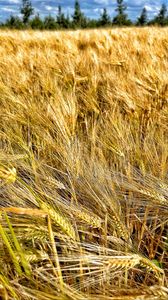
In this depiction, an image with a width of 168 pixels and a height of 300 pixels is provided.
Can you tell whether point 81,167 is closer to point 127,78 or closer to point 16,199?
point 16,199

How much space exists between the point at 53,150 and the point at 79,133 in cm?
25

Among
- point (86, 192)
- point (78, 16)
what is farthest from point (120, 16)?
point (86, 192)

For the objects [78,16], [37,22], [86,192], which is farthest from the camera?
[78,16]

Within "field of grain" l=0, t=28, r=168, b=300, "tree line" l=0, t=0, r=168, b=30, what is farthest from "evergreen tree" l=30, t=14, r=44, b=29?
"field of grain" l=0, t=28, r=168, b=300

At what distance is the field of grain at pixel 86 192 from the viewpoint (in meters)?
0.73

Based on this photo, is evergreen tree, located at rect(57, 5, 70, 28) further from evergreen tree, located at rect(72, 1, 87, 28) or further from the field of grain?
the field of grain

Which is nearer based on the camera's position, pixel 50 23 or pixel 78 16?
pixel 50 23

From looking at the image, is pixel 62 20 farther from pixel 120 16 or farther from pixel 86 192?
pixel 86 192

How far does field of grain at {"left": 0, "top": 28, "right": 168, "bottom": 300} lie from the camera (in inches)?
28.7

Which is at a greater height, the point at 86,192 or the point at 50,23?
the point at 50,23

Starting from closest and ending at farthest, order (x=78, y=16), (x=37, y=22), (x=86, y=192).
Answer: (x=86, y=192) → (x=37, y=22) → (x=78, y=16)

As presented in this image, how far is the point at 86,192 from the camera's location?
1.05 metres

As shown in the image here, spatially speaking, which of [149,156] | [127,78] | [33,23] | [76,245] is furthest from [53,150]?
[33,23]

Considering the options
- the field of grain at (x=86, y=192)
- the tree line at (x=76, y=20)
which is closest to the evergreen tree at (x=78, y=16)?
the tree line at (x=76, y=20)
